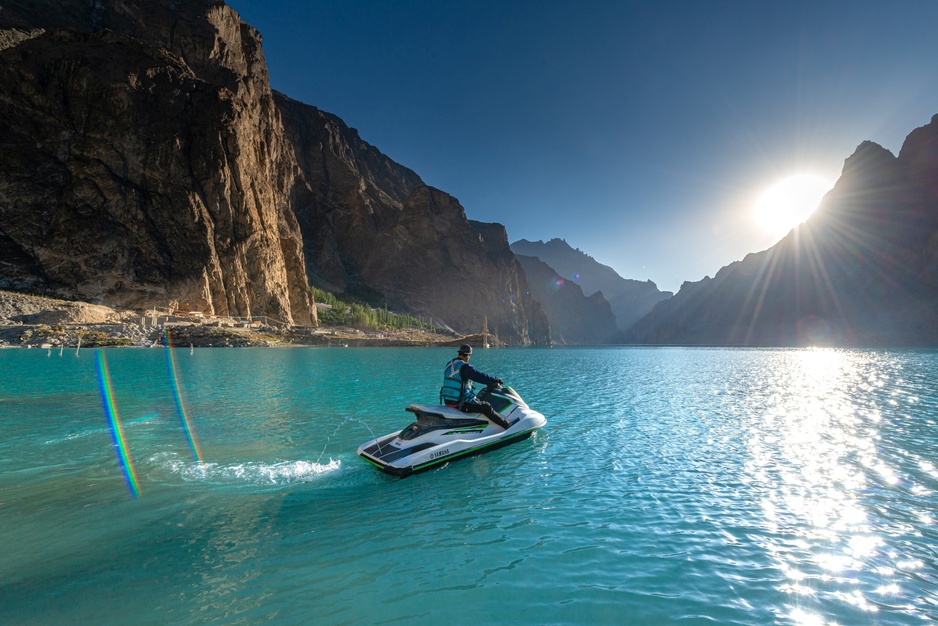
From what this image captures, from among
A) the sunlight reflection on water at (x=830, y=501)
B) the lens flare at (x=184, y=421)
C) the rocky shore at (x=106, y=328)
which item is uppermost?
the rocky shore at (x=106, y=328)

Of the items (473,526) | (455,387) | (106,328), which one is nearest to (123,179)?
(106,328)

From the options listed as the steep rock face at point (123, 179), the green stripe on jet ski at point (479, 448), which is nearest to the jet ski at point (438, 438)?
the green stripe on jet ski at point (479, 448)

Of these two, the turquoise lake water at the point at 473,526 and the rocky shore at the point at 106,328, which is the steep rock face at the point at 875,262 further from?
the rocky shore at the point at 106,328

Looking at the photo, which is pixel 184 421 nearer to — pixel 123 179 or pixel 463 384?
pixel 463 384

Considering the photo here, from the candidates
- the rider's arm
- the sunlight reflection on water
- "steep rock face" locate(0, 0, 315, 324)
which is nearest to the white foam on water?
the rider's arm

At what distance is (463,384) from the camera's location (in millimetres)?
11570

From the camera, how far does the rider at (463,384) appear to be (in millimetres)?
11453

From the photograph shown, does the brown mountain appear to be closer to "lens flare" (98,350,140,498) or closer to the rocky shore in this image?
the rocky shore

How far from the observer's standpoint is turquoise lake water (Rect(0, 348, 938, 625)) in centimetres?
516

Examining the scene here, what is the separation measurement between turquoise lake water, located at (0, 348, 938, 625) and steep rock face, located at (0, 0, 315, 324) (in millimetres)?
83319

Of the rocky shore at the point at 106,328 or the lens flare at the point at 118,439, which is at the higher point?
the rocky shore at the point at 106,328

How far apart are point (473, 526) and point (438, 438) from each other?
10.5 feet

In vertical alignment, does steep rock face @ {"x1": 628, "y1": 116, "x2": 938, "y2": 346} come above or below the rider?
above

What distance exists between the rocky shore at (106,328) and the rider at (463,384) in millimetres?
71901
